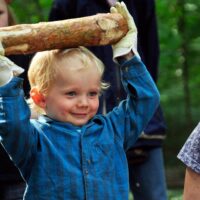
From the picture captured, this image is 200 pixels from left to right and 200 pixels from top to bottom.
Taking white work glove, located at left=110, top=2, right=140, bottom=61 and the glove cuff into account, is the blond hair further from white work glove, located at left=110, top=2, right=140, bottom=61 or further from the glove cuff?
the glove cuff

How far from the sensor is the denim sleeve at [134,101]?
394cm

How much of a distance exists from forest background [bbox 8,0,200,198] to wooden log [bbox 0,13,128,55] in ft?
19.7

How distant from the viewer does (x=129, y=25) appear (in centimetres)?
393

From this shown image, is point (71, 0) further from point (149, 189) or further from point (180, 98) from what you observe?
point (180, 98)

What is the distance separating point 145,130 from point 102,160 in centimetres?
188

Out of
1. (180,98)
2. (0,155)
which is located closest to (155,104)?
(0,155)

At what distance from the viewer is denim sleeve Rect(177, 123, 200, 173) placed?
382 centimetres

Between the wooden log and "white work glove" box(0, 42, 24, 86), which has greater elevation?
the wooden log

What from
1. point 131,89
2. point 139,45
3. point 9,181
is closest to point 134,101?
point 131,89

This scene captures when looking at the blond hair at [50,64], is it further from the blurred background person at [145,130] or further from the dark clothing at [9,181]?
the blurred background person at [145,130]

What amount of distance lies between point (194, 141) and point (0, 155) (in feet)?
3.78

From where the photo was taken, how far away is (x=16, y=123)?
3.64m

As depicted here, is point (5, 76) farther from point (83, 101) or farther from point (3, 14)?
point (3, 14)

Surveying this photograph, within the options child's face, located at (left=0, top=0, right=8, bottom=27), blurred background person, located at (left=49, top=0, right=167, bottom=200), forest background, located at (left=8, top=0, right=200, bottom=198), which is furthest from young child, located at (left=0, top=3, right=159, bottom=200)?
forest background, located at (left=8, top=0, right=200, bottom=198)
